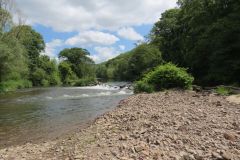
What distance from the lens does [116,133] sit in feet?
28.2

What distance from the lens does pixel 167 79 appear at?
22656 mm

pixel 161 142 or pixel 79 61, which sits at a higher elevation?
pixel 79 61

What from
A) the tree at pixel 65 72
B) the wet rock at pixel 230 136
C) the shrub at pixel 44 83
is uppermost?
the tree at pixel 65 72

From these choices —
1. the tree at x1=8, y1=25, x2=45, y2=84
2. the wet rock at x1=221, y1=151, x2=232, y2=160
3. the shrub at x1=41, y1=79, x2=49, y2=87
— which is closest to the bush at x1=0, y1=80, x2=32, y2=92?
the tree at x1=8, y1=25, x2=45, y2=84

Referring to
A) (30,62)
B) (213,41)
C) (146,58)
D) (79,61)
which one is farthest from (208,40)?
(79,61)

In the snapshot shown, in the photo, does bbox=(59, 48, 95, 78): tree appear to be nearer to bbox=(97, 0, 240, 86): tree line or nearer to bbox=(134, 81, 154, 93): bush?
bbox=(97, 0, 240, 86): tree line

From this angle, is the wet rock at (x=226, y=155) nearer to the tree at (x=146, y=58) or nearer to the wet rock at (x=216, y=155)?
the wet rock at (x=216, y=155)

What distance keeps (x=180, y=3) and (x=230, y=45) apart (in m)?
21.6

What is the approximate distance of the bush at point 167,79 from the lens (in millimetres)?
22141

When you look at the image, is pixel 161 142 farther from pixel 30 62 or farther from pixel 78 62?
pixel 78 62

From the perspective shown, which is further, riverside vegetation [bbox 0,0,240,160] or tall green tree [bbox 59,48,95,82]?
tall green tree [bbox 59,48,95,82]

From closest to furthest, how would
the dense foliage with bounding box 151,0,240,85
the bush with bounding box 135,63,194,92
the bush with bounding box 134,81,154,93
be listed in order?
the bush with bounding box 135,63,194,92, the bush with bounding box 134,81,154,93, the dense foliage with bounding box 151,0,240,85

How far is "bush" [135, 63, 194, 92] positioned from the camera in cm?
2214

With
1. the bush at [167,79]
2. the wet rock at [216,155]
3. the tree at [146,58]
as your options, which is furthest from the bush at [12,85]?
the wet rock at [216,155]
